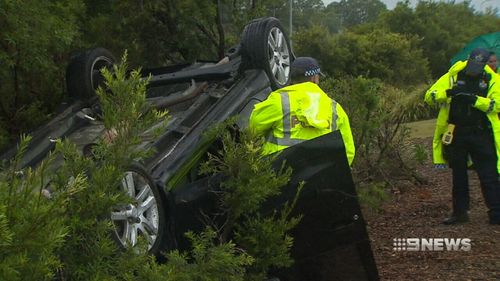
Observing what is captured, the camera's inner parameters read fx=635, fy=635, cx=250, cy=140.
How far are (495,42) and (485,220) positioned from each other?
13.3 feet

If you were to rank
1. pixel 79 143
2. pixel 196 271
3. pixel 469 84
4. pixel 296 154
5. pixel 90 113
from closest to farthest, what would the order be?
pixel 196 271, pixel 296 154, pixel 79 143, pixel 90 113, pixel 469 84

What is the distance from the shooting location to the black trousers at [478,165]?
6.25 metres

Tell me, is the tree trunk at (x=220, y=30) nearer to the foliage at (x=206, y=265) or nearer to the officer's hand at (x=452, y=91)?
the officer's hand at (x=452, y=91)

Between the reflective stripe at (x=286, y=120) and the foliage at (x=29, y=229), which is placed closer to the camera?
the foliage at (x=29, y=229)

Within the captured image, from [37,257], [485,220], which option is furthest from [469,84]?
[37,257]

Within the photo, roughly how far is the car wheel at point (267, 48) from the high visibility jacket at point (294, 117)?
131 cm

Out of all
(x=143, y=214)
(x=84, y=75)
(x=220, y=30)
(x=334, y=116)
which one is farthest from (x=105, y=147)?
(x=220, y=30)

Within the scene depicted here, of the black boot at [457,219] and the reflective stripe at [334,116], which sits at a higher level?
the reflective stripe at [334,116]

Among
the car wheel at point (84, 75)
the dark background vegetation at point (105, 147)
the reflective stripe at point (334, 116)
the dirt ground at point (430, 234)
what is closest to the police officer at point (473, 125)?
the dirt ground at point (430, 234)

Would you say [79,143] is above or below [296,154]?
below

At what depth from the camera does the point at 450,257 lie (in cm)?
531

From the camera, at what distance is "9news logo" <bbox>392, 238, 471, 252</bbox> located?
5.58m

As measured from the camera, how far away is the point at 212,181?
3.90 m

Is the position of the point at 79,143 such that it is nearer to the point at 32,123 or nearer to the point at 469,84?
the point at 32,123
